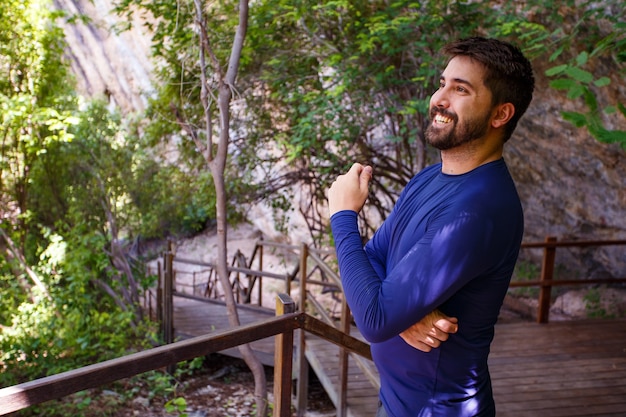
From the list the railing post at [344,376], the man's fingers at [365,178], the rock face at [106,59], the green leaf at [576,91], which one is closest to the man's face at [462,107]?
the man's fingers at [365,178]

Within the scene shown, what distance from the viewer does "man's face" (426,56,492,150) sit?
138 cm

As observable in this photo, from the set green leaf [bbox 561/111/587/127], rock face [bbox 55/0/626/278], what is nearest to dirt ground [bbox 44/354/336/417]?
green leaf [bbox 561/111/587/127]

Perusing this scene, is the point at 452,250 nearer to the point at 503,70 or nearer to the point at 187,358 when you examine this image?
the point at 503,70

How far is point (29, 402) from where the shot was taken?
134 centimetres

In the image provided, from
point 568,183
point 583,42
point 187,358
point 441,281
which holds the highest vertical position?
point 583,42

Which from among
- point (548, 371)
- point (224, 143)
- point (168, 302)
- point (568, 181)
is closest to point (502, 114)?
point (224, 143)

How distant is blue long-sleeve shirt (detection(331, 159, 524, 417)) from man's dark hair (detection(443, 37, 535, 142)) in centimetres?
15

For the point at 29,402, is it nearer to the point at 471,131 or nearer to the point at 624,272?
the point at 471,131

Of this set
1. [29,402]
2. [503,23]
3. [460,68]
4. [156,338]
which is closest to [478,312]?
[460,68]

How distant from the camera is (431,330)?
133 cm

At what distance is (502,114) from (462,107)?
0.10 meters

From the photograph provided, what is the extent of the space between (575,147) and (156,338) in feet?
16.8

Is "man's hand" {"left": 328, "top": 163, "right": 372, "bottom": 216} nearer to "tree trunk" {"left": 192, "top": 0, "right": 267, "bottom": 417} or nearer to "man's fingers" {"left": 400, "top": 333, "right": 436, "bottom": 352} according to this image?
"man's fingers" {"left": 400, "top": 333, "right": 436, "bottom": 352}

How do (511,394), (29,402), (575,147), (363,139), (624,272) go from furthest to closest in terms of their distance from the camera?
(624,272), (363,139), (575,147), (511,394), (29,402)
